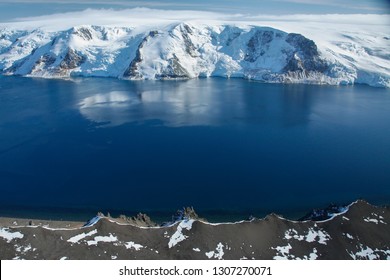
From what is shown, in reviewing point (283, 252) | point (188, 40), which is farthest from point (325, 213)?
point (188, 40)

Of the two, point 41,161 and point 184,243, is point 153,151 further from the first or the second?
point 184,243

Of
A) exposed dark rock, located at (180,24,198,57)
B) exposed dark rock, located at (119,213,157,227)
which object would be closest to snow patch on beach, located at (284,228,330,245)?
exposed dark rock, located at (119,213,157,227)

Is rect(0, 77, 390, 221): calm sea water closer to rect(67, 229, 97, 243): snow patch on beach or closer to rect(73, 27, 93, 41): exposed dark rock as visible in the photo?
rect(67, 229, 97, 243): snow patch on beach

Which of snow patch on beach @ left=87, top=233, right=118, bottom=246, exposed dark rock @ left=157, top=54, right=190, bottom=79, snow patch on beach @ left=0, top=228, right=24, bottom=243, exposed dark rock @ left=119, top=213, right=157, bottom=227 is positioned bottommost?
exposed dark rock @ left=119, top=213, right=157, bottom=227

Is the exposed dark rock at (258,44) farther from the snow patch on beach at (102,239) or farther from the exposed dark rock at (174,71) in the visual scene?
the snow patch on beach at (102,239)

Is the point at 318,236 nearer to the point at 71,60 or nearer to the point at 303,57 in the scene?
the point at 303,57

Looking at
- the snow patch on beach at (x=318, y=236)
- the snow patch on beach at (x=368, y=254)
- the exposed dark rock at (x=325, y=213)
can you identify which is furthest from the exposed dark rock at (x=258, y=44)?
the snow patch on beach at (x=368, y=254)
